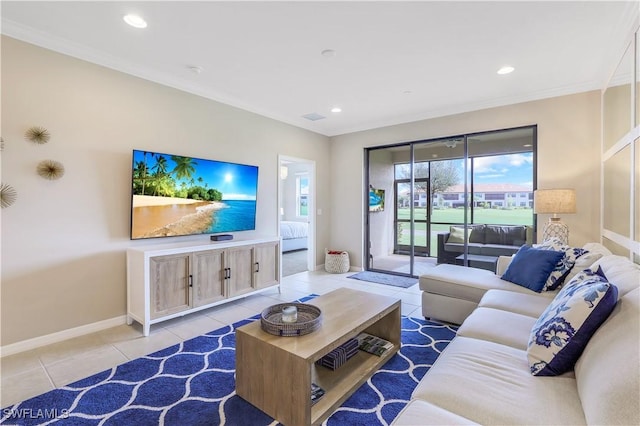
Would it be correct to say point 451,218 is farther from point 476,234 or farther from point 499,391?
point 499,391

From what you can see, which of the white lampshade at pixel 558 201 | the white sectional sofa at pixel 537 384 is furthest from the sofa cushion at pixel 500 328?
the white lampshade at pixel 558 201

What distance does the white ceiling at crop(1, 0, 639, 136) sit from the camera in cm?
225

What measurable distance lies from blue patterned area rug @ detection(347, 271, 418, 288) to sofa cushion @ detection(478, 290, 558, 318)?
209cm

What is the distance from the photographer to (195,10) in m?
2.26

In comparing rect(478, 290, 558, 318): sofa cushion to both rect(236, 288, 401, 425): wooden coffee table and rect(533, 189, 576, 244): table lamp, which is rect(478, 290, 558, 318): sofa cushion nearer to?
rect(236, 288, 401, 425): wooden coffee table

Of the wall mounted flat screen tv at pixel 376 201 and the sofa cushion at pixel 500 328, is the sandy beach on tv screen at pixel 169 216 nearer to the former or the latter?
the wall mounted flat screen tv at pixel 376 201

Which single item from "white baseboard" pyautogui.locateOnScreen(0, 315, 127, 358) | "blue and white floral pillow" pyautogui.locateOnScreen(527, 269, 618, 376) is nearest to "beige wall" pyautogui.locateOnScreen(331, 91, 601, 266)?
"blue and white floral pillow" pyautogui.locateOnScreen(527, 269, 618, 376)

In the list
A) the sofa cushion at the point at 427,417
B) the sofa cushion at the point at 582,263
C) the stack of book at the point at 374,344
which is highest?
the sofa cushion at the point at 582,263

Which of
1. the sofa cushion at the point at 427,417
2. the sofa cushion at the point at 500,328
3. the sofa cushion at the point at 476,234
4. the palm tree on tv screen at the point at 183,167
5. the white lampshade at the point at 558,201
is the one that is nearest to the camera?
the sofa cushion at the point at 427,417

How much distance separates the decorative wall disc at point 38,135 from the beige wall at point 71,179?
4cm

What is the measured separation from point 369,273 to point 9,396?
4.54m

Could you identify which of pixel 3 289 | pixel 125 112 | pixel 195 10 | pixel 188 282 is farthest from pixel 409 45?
pixel 3 289

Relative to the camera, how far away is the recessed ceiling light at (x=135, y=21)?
235cm

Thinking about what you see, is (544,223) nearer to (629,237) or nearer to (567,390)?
(629,237)
